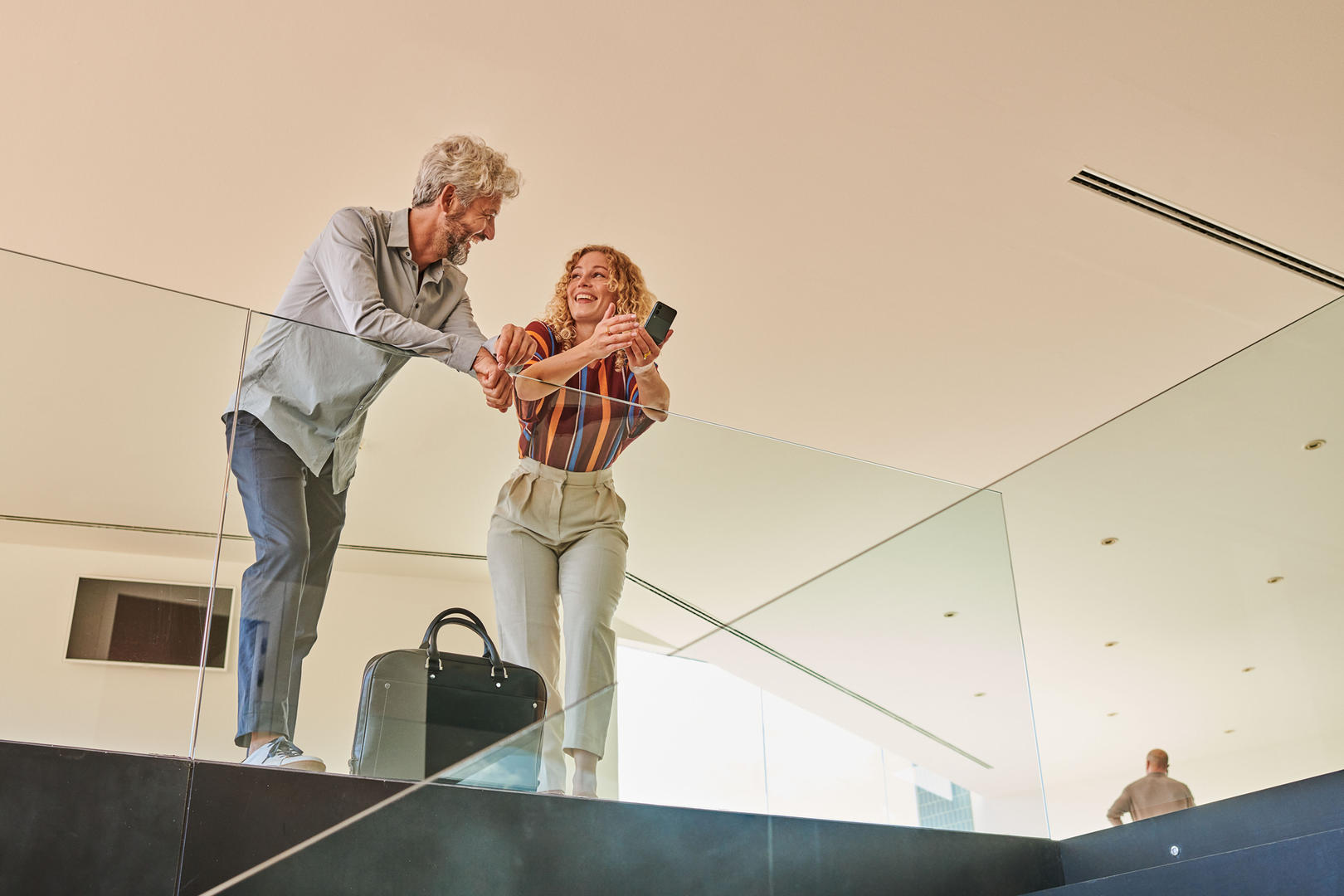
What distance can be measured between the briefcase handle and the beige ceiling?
157mm

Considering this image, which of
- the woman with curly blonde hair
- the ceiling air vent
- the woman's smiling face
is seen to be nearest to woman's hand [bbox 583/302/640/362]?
the woman with curly blonde hair

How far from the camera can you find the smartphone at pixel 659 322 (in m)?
2.64

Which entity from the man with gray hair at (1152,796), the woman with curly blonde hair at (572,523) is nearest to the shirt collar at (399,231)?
the woman with curly blonde hair at (572,523)

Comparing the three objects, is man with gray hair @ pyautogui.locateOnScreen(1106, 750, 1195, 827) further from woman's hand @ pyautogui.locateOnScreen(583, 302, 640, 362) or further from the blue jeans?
the blue jeans

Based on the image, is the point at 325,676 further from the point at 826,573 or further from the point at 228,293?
the point at 228,293

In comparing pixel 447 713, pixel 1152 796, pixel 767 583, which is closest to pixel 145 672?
pixel 447 713

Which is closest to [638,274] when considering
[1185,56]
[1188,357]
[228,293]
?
[1185,56]

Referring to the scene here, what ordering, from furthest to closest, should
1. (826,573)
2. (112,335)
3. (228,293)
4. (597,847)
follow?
(228,293) → (826,573) → (597,847) → (112,335)

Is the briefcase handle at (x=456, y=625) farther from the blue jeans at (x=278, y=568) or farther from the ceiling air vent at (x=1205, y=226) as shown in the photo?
the ceiling air vent at (x=1205, y=226)

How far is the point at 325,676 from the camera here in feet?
6.67

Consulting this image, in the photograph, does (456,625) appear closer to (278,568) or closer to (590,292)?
(278,568)

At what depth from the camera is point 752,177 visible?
13.2ft

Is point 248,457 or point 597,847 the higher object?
point 248,457

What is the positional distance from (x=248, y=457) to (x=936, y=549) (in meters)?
1.75
